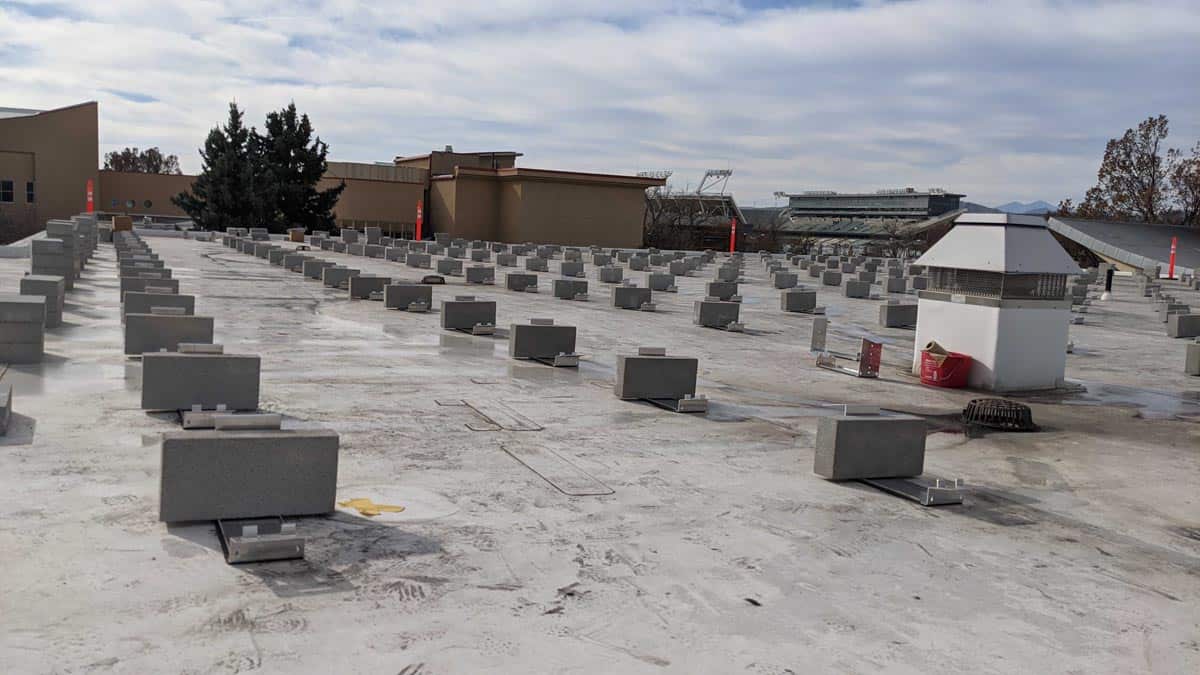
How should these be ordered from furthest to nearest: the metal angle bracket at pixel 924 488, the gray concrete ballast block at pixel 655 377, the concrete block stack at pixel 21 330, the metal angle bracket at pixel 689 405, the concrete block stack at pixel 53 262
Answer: the concrete block stack at pixel 53 262
the gray concrete ballast block at pixel 655 377
the metal angle bracket at pixel 689 405
the concrete block stack at pixel 21 330
the metal angle bracket at pixel 924 488

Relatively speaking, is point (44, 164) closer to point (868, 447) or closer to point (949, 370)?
point (949, 370)

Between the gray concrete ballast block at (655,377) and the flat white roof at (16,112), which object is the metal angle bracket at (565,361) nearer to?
the gray concrete ballast block at (655,377)

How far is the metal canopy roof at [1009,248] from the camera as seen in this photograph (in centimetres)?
1599

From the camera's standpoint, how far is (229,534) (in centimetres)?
672

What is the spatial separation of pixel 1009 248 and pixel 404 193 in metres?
61.9

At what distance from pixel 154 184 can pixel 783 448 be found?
78294mm

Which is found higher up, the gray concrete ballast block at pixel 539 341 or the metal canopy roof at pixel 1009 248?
the metal canopy roof at pixel 1009 248

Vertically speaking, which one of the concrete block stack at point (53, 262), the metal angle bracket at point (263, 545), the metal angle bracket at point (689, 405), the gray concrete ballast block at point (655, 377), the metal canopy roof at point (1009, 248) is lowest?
the metal angle bracket at point (263, 545)

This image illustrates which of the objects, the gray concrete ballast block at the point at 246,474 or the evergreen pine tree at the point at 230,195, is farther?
the evergreen pine tree at the point at 230,195

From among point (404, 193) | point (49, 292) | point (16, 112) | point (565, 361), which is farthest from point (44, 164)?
point (565, 361)

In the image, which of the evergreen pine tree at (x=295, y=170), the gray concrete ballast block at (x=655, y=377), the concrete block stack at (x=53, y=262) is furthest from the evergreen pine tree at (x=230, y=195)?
the gray concrete ballast block at (x=655, y=377)

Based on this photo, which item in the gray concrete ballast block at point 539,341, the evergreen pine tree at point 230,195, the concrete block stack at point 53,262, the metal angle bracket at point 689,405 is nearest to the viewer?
the metal angle bracket at point 689,405

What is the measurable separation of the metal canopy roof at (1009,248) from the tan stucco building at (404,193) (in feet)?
175

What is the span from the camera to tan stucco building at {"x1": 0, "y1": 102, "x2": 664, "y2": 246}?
67.2 m
